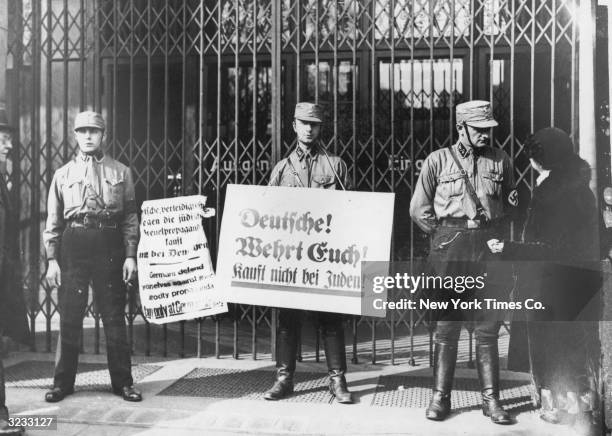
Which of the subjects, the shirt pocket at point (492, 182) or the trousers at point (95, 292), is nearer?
the shirt pocket at point (492, 182)

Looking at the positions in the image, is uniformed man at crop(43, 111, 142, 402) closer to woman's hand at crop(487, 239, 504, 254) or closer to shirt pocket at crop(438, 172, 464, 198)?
shirt pocket at crop(438, 172, 464, 198)

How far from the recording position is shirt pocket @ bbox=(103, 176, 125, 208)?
18.1 feet

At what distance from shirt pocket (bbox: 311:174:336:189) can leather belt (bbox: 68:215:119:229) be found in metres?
1.65

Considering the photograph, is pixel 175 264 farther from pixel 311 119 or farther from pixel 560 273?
pixel 560 273

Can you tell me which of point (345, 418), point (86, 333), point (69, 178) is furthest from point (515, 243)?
point (86, 333)

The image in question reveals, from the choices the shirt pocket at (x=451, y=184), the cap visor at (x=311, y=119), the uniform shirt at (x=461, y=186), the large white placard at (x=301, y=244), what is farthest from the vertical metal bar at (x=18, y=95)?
the shirt pocket at (x=451, y=184)

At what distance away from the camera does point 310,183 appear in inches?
219

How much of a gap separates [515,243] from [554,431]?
1332 millimetres

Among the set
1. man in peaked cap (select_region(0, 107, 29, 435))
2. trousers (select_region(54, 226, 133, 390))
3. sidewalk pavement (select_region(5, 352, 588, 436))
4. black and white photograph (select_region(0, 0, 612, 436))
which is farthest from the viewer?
trousers (select_region(54, 226, 133, 390))

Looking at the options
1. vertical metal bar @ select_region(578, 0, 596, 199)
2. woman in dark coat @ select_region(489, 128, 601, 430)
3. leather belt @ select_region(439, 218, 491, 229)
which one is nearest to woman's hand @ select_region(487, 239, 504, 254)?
woman in dark coat @ select_region(489, 128, 601, 430)

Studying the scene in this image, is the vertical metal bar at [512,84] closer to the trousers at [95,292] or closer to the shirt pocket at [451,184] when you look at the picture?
the shirt pocket at [451,184]

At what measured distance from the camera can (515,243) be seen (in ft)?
17.0

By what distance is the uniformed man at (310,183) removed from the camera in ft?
18.1

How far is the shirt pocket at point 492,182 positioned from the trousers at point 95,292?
9.33 ft
